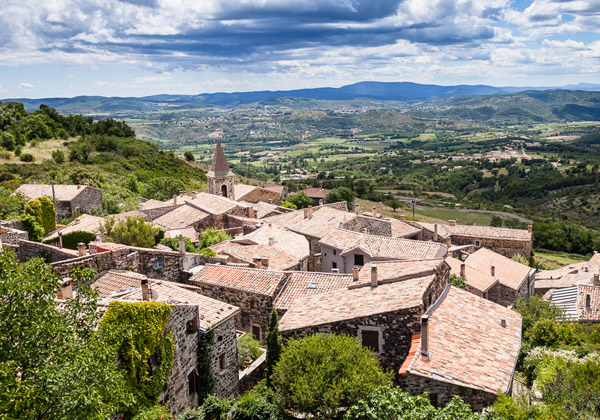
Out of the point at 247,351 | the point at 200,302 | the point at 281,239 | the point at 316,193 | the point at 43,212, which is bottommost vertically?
the point at 316,193

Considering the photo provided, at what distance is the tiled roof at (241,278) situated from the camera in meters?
22.2

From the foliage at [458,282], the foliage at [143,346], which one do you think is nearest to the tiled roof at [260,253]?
the foliage at [458,282]

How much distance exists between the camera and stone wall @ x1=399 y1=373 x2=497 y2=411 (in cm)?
1433

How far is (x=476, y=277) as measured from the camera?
1460 inches

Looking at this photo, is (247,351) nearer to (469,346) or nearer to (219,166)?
(469,346)

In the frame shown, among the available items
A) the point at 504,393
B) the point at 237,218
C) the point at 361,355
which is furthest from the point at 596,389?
the point at 237,218

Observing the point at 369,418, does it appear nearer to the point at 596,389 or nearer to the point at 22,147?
the point at 596,389

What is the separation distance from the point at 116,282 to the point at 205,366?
208 inches

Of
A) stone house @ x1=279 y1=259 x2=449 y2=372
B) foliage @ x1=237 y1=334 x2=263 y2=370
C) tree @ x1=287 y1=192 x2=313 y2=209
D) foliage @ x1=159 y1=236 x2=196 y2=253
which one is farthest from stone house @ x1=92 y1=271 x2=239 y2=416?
tree @ x1=287 y1=192 x2=313 y2=209

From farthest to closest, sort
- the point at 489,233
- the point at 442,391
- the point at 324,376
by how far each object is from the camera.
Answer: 1. the point at 489,233
2. the point at 442,391
3. the point at 324,376

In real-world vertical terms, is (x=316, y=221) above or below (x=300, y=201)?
above

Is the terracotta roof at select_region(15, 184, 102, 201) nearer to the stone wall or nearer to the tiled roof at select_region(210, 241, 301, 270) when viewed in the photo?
the tiled roof at select_region(210, 241, 301, 270)

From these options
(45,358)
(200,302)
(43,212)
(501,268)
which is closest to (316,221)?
(501,268)

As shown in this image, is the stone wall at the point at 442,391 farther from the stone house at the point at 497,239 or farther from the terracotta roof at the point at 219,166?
the terracotta roof at the point at 219,166
